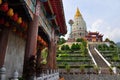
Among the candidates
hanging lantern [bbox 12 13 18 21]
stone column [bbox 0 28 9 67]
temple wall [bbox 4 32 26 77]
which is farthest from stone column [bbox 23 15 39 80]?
temple wall [bbox 4 32 26 77]

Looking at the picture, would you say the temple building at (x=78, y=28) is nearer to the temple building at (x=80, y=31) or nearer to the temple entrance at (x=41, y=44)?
the temple building at (x=80, y=31)

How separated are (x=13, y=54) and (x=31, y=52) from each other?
242 centimetres

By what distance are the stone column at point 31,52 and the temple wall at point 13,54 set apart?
1665 mm

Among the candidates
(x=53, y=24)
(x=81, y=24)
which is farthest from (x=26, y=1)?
(x=81, y=24)

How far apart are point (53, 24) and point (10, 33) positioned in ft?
12.7

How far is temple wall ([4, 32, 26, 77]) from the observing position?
716cm

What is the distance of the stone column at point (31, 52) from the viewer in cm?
521

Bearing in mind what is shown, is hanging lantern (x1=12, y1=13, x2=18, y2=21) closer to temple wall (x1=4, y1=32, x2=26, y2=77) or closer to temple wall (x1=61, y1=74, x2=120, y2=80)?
temple wall (x1=4, y1=32, x2=26, y2=77)

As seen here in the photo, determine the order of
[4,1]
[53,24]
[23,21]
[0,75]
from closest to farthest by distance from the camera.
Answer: [0,75] → [4,1] → [23,21] → [53,24]

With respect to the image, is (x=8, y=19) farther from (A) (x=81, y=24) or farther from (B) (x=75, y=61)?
(A) (x=81, y=24)

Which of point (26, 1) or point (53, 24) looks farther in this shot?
point (53, 24)

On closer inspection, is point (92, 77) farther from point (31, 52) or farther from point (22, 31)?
point (31, 52)

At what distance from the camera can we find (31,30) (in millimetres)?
5855

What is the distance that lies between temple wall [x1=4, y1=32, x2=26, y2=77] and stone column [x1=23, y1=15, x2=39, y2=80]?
1.67 metres
